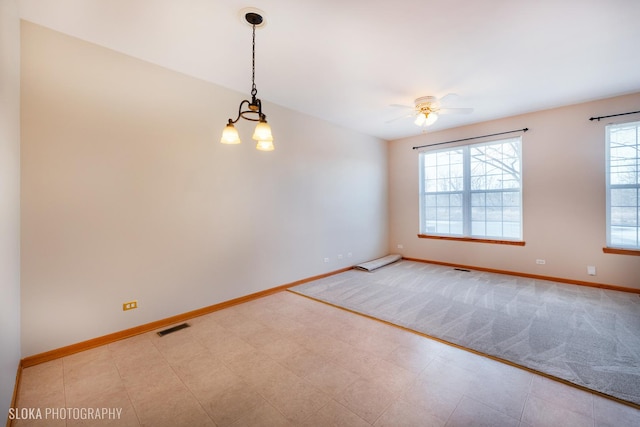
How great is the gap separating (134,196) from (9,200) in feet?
3.04

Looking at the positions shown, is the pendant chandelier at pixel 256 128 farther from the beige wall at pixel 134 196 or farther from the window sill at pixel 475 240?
the window sill at pixel 475 240

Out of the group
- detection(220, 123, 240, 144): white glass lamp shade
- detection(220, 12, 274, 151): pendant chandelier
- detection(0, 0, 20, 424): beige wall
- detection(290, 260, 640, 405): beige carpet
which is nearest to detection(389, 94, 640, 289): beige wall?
detection(290, 260, 640, 405): beige carpet

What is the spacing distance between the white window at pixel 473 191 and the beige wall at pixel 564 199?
205 millimetres

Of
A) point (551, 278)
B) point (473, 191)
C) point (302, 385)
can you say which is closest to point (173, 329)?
point (302, 385)

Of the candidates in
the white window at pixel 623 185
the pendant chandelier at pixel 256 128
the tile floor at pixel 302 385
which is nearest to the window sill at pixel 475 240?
the white window at pixel 623 185

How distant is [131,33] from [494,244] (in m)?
6.26

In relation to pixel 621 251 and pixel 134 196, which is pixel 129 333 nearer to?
pixel 134 196

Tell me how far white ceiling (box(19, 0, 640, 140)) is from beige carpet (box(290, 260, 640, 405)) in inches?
116

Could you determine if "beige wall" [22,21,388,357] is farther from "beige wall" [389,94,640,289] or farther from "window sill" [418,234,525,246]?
"beige wall" [389,94,640,289]

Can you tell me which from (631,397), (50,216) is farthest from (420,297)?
(50,216)

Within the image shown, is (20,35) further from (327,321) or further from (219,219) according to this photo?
(327,321)

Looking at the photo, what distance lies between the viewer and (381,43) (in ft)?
8.41

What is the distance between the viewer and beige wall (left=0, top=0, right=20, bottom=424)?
165 cm

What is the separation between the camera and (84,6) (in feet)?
6.79
